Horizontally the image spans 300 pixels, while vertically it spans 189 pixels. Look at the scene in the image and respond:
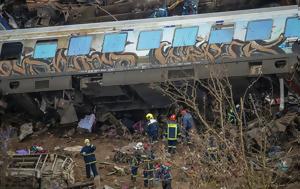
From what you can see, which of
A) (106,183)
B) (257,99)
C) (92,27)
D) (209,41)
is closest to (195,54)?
(209,41)

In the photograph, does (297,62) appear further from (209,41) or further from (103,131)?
(103,131)

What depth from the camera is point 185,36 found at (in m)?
20.3

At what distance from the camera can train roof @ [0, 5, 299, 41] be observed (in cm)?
2017

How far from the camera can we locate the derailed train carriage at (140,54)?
1948cm

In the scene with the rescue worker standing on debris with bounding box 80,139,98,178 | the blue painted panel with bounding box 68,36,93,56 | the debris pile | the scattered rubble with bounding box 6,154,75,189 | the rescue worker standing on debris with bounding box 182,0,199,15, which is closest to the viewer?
the scattered rubble with bounding box 6,154,75,189

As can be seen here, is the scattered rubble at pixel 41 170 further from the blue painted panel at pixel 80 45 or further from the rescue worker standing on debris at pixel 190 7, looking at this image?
the rescue worker standing on debris at pixel 190 7

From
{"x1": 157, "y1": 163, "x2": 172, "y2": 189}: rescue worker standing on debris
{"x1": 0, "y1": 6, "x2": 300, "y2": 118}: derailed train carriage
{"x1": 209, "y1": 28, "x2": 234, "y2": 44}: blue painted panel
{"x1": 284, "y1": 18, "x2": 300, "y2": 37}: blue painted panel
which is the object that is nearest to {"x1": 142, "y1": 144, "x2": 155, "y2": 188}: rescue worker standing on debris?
{"x1": 157, "y1": 163, "x2": 172, "y2": 189}: rescue worker standing on debris

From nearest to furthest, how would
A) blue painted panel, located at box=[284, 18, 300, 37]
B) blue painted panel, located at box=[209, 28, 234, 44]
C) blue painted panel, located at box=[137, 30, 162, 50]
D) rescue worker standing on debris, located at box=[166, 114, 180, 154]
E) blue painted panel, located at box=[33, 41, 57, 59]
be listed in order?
rescue worker standing on debris, located at box=[166, 114, 180, 154] < blue painted panel, located at box=[284, 18, 300, 37] < blue painted panel, located at box=[209, 28, 234, 44] < blue painted panel, located at box=[137, 30, 162, 50] < blue painted panel, located at box=[33, 41, 57, 59]

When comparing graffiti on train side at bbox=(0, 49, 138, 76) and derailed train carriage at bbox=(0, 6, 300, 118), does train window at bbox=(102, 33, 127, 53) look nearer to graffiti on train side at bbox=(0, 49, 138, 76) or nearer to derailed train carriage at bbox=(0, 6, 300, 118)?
derailed train carriage at bbox=(0, 6, 300, 118)

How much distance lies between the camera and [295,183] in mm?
13789

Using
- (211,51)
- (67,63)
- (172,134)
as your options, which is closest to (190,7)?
(211,51)

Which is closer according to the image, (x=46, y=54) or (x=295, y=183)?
(x=295, y=183)

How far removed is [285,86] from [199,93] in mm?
2637

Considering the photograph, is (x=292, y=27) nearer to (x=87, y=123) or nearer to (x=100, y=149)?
(x=100, y=149)
